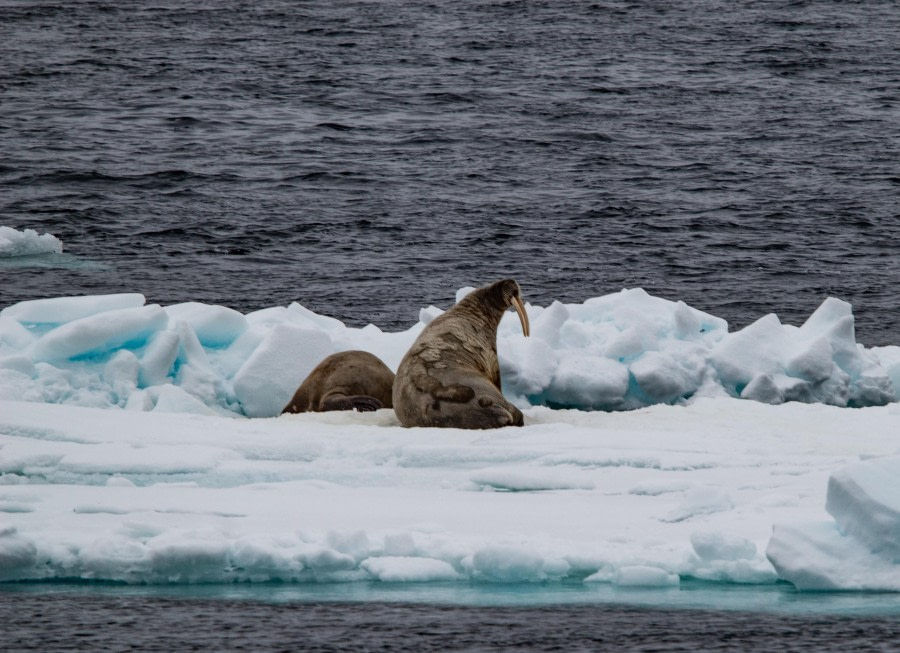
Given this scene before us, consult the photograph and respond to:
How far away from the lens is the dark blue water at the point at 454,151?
62.2 ft

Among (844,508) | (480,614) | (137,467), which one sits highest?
(137,467)

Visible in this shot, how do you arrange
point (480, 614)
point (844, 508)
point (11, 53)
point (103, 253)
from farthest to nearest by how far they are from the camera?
point (11, 53) → point (103, 253) → point (844, 508) → point (480, 614)

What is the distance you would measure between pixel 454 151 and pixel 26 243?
10.4m

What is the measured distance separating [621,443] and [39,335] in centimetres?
522

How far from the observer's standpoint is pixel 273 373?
10875 millimetres

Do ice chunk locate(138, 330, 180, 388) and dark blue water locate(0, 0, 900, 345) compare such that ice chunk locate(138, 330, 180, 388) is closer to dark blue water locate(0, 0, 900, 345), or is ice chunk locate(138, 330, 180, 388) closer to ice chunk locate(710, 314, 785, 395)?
ice chunk locate(710, 314, 785, 395)

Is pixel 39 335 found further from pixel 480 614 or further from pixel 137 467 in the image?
pixel 480 614

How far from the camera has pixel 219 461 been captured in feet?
25.7

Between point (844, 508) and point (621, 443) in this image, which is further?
point (621, 443)

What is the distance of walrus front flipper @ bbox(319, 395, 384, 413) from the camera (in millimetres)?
10219

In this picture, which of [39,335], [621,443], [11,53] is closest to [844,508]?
[621,443]

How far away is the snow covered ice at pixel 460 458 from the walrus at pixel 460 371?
38cm

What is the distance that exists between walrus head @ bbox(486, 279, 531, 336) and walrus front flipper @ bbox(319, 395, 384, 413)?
4.07 ft

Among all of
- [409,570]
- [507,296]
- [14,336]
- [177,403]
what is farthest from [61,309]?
[409,570]
